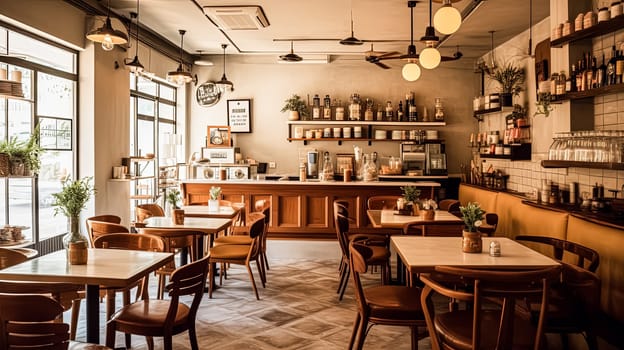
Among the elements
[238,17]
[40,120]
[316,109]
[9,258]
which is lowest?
[9,258]

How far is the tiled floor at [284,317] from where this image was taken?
13.1 ft

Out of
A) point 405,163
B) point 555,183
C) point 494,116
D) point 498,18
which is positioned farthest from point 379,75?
A: point 555,183

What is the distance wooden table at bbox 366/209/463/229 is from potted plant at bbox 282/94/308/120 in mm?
4410

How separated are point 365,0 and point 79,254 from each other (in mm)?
4610

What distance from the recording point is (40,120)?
5.54 metres

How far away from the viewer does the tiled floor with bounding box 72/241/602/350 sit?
4.00m

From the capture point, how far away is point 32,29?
517 cm

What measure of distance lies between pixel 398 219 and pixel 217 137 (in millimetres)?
5510

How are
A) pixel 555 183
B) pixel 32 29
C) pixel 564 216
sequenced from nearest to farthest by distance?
pixel 564 216
pixel 32 29
pixel 555 183

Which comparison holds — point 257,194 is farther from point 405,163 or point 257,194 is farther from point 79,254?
point 79,254

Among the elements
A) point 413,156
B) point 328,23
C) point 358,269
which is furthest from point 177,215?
point 413,156

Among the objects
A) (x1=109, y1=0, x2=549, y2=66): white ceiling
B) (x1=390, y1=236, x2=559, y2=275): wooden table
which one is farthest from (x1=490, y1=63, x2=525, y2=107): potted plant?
(x1=390, y1=236, x2=559, y2=275): wooden table

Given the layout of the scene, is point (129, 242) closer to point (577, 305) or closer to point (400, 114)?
point (577, 305)

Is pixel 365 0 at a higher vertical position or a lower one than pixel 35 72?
higher
